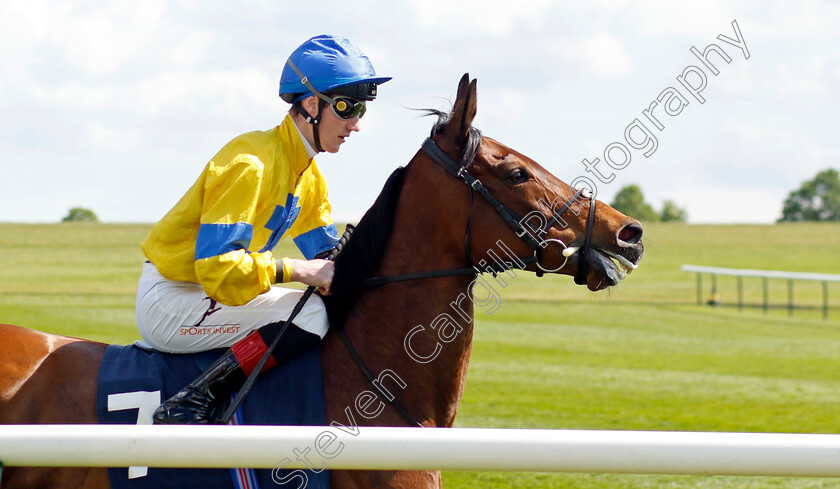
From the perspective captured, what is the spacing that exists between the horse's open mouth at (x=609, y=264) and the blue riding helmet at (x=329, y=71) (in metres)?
1.04

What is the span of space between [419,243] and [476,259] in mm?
220

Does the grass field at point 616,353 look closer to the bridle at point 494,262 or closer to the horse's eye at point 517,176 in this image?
the bridle at point 494,262

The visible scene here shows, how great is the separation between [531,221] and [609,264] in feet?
Answer: 1.05

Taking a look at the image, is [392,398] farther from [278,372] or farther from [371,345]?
[278,372]

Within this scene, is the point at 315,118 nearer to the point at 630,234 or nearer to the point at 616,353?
the point at 630,234

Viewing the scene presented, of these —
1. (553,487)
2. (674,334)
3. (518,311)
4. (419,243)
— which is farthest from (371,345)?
(518,311)

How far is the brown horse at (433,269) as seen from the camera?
2.88 m

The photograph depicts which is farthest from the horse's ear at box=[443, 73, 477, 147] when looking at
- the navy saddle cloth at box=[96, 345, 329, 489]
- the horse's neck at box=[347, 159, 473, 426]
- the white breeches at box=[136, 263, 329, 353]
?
the navy saddle cloth at box=[96, 345, 329, 489]

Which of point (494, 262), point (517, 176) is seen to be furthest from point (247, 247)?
point (517, 176)

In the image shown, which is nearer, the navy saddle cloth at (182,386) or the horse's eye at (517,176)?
the navy saddle cloth at (182,386)

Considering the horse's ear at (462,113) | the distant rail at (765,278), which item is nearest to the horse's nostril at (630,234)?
the horse's ear at (462,113)

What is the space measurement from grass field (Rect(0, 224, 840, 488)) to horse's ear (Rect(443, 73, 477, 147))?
1042mm

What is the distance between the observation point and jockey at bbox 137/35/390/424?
2.72 meters

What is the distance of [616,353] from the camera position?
1501cm
